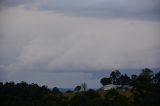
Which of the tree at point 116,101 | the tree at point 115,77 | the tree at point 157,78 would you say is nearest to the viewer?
the tree at point 116,101

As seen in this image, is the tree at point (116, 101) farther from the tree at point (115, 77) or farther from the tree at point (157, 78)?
the tree at point (115, 77)

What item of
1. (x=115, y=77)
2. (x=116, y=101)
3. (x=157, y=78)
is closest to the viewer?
(x=116, y=101)

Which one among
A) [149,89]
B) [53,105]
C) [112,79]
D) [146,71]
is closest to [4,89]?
[53,105]

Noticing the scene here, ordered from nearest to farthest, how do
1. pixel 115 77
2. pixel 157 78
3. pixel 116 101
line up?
pixel 116 101 < pixel 157 78 < pixel 115 77

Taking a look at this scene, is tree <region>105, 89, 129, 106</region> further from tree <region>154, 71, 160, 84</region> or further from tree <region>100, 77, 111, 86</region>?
tree <region>100, 77, 111, 86</region>

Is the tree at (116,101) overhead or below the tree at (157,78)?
below

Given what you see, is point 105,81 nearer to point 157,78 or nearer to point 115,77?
point 115,77

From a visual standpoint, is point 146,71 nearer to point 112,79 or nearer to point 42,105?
point 42,105

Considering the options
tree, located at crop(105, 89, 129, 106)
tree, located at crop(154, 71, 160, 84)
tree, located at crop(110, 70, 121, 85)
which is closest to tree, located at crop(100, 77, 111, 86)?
tree, located at crop(110, 70, 121, 85)

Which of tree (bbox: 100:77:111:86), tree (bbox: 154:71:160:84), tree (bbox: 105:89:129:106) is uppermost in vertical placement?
tree (bbox: 100:77:111:86)

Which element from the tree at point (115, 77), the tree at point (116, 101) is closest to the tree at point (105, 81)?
the tree at point (115, 77)

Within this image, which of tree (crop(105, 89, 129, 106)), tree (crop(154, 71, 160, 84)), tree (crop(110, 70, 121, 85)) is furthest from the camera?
tree (crop(110, 70, 121, 85))

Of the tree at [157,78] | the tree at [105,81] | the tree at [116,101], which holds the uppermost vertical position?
the tree at [105,81]

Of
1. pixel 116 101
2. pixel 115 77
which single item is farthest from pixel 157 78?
pixel 115 77
